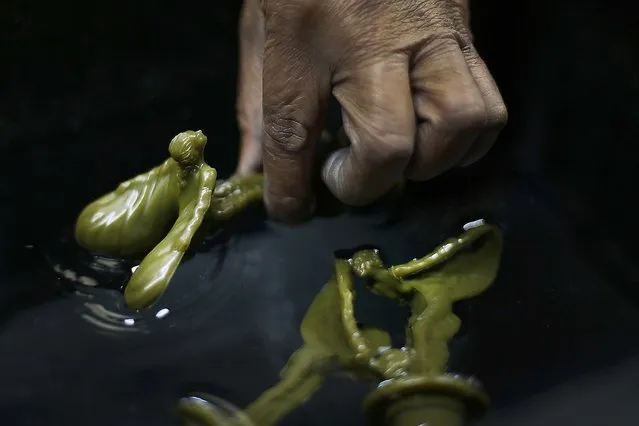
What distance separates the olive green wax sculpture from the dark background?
0.17 feet

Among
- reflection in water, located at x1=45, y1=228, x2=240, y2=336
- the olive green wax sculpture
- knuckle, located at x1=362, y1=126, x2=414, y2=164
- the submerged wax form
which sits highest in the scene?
knuckle, located at x1=362, y1=126, x2=414, y2=164

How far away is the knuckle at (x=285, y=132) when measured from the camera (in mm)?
492

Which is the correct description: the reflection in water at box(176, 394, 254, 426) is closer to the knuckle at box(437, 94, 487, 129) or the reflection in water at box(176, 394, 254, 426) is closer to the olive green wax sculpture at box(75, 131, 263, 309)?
the olive green wax sculpture at box(75, 131, 263, 309)

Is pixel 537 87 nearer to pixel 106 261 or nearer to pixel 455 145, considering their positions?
pixel 455 145

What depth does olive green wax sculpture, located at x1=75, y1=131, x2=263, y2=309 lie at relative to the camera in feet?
1.55

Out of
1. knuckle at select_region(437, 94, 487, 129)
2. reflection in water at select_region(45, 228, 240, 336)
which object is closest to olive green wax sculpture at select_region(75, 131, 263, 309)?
reflection in water at select_region(45, 228, 240, 336)

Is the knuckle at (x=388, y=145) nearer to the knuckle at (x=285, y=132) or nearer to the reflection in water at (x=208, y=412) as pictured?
the knuckle at (x=285, y=132)

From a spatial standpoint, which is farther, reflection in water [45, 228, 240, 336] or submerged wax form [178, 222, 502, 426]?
reflection in water [45, 228, 240, 336]

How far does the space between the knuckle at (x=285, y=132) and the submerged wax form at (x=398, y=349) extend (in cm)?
8

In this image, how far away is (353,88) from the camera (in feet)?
1.54

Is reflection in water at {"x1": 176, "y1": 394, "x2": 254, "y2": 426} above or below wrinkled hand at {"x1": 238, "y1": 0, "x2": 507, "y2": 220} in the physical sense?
below

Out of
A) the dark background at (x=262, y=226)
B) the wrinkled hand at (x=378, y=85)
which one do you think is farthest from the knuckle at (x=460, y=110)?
the dark background at (x=262, y=226)

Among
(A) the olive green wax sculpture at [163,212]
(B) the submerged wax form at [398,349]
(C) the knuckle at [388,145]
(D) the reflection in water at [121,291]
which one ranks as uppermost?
(C) the knuckle at [388,145]

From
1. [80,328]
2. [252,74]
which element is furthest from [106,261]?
[252,74]
